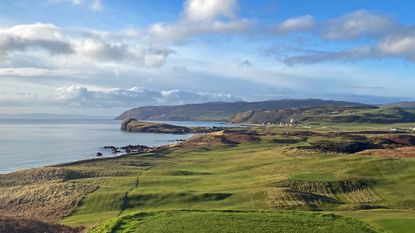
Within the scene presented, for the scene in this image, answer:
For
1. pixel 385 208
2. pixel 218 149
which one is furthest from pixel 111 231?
pixel 218 149

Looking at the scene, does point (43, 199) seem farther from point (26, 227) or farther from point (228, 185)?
point (26, 227)

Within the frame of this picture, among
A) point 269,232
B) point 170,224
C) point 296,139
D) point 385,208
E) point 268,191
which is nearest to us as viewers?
point 269,232

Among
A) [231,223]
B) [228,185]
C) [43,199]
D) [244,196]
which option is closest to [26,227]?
[231,223]

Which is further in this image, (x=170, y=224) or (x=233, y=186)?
(x=233, y=186)

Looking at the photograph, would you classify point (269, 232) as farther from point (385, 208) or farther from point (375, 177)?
point (375, 177)

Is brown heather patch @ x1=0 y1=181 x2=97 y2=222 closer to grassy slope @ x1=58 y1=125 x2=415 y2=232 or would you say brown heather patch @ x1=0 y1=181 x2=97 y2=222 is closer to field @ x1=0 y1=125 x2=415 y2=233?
field @ x1=0 y1=125 x2=415 y2=233

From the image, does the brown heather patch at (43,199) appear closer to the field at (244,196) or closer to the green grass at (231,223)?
the field at (244,196)

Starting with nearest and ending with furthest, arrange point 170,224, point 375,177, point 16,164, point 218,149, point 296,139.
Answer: point 170,224
point 375,177
point 16,164
point 218,149
point 296,139
